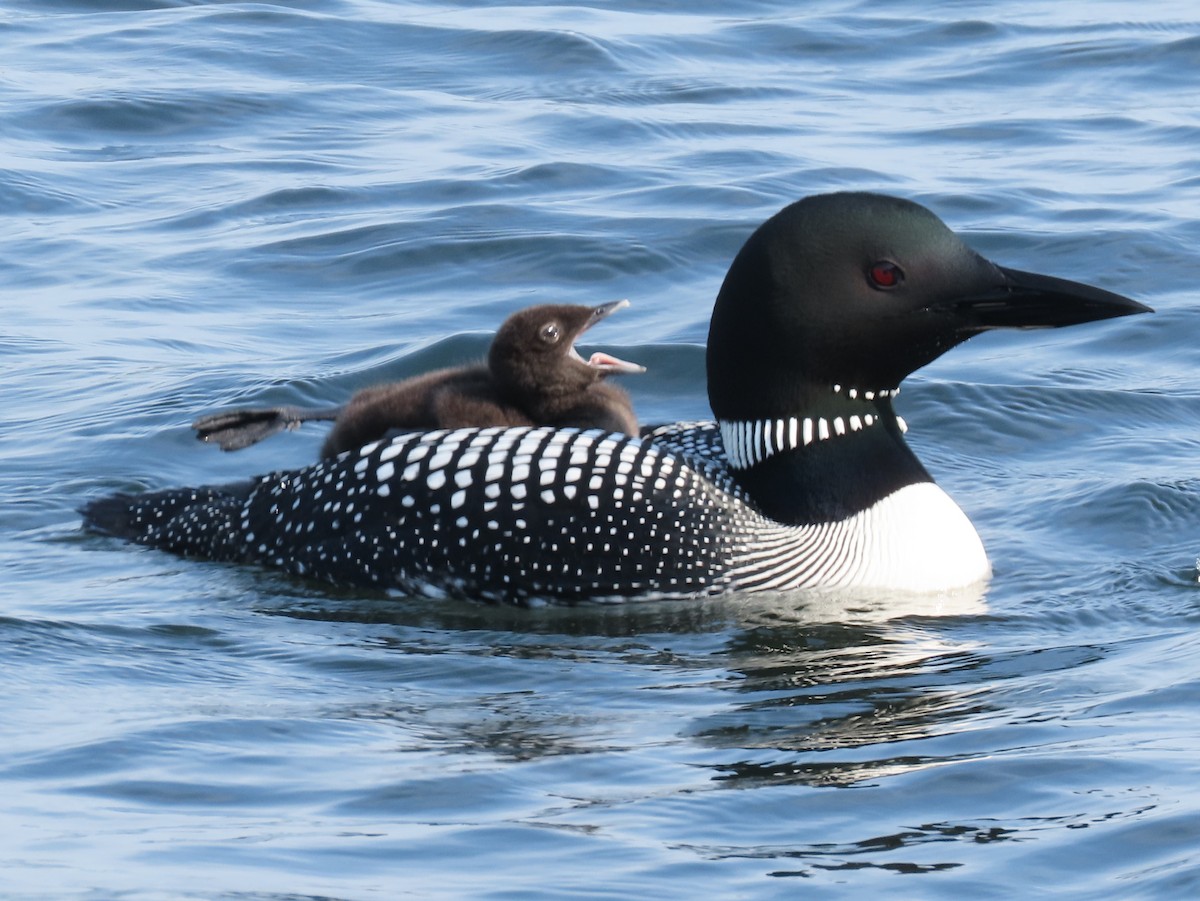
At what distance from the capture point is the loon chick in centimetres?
516

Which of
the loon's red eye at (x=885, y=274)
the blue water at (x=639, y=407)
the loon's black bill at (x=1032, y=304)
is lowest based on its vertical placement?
the blue water at (x=639, y=407)

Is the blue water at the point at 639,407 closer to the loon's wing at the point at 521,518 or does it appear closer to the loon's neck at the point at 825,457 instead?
the loon's wing at the point at 521,518

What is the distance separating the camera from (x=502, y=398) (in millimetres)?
5828

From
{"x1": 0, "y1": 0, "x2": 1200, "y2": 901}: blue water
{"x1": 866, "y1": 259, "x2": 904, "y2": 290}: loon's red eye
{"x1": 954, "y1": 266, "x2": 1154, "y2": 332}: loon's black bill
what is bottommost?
{"x1": 0, "y1": 0, "x2": 1200, "y2": 901}: blue water

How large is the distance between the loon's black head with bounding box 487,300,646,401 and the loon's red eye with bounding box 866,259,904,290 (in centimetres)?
74

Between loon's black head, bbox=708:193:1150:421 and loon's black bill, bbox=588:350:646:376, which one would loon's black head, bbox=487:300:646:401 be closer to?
loon's black bill, bbox=588:350:646:376

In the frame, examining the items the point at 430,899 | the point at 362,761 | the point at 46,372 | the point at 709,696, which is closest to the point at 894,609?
the point at 709,696

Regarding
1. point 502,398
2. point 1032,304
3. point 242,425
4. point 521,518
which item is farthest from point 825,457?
point 242,425

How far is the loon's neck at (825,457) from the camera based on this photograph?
532 cm

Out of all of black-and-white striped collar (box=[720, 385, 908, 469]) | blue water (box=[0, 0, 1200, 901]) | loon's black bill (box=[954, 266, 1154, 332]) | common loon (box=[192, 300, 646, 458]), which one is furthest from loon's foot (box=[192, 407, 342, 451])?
loon's black bill (box=[954, 266, 1154, 332])

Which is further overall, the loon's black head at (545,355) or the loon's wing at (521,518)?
the loon's black head at (545,355)

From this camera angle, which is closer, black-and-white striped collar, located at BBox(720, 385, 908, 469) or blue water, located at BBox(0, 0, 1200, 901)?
blue water, located at BBox(0, 0, 1200, 901)

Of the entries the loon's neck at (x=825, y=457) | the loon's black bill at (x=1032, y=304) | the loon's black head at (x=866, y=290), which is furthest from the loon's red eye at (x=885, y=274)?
the loon's neck at (x=825, y=457)

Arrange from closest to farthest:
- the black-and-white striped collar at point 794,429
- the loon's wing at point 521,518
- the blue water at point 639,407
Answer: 1. the blue water at point 639,407
2. the loon's wing at point 521,518
3. the black-and-white striped collar at point 794,429
